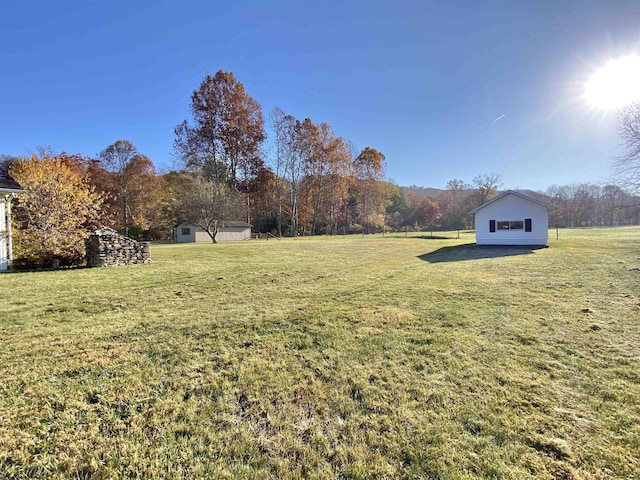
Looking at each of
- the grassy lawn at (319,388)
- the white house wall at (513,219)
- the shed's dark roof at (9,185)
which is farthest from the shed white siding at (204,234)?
the grassy lawn at (319,388)

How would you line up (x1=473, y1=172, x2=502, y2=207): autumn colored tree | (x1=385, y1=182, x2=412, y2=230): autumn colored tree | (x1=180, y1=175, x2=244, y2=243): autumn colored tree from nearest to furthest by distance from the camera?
1. (x1=180, y1=175, x2=244, y2=243): autumn colored tree
2. (x1=473, y1=172, x2=502, y2=207): autumn colored tree
3. (x1=385, y1=182, x2=412, y2=230): autumn colored tree

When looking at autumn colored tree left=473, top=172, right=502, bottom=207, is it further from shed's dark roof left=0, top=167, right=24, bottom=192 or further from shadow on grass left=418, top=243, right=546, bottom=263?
shed's dark roof left=0, top=167, right=24, bottom=192

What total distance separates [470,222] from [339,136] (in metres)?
30.2

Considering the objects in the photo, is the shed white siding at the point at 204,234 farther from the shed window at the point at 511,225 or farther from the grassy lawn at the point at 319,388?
the grassy lawn at the point at 319,388

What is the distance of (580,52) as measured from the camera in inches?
376

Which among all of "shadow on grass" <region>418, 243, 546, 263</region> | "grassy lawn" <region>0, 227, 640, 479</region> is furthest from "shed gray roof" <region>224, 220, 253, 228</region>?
"grassy lawn" <region>0, 227, 640, 479</region>

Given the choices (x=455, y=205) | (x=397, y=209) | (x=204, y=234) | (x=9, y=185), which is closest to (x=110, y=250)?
(x=9, y=185)

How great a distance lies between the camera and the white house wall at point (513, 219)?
18.0 m

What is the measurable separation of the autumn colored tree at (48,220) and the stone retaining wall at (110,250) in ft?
1.42

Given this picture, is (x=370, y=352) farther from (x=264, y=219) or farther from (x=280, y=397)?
(x=264, y=219)

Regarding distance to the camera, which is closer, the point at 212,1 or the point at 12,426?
the point at 12,426

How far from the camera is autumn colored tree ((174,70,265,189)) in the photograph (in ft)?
91.0

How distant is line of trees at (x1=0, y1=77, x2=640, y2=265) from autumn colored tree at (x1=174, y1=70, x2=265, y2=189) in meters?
0.10

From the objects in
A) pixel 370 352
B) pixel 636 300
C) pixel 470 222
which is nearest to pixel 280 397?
pixel 370 352
